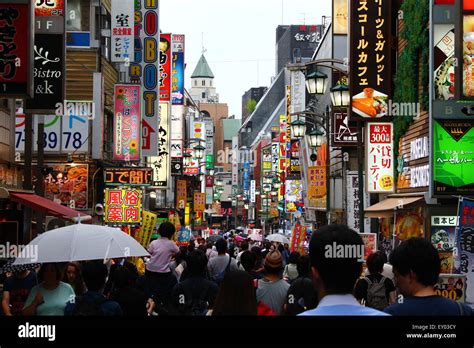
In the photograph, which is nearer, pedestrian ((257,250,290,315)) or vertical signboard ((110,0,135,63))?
pedestrian ((257,250,290,315))

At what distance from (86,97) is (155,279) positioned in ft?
62.4

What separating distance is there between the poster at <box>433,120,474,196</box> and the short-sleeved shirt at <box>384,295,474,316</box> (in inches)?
635

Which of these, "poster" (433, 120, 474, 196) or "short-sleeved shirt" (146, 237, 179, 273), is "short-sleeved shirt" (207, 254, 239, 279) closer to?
"short-sleeved shirt" (146, 237, 179, 273)

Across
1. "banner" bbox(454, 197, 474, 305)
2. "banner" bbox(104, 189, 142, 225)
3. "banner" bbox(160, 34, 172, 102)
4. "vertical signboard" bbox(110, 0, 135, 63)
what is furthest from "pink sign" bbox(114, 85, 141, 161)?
"banner" bbox(454, 197, 474, 305)

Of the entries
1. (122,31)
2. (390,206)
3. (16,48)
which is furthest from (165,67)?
(16,48)

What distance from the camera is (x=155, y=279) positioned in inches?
555

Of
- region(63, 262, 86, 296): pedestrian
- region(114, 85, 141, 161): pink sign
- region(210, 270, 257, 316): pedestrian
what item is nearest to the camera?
region(210, 270, 257, 316): pedestrian

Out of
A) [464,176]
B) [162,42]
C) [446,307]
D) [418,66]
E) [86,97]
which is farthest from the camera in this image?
[162,42]

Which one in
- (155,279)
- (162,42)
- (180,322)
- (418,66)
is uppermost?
(162,42)

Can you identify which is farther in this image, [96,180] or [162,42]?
[162,42]

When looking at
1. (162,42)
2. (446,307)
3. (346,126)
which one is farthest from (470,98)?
(162,42)

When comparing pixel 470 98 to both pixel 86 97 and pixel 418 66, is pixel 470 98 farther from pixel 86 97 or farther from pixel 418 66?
pixel 86 97

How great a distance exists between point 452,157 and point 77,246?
511 inches

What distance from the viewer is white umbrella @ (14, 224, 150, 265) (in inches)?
387
